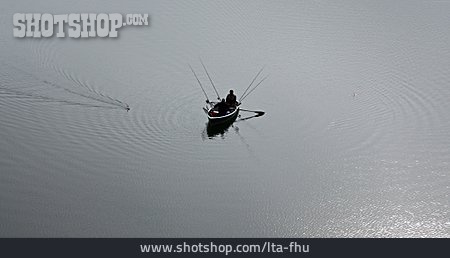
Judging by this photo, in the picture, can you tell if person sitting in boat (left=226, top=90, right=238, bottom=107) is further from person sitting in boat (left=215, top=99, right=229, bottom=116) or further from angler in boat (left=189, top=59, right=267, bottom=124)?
person sitting in boat (left=215, top=99, right=229, bottom=116)

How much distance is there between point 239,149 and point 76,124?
3114 millimetres

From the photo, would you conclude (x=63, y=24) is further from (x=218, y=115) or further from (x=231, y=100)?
(x=218, y=115)

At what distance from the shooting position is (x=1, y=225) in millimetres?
7254

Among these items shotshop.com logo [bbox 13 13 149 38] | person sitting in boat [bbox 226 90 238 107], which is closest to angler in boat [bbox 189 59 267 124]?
person sitting in boat [bbox 226 90 238 107]

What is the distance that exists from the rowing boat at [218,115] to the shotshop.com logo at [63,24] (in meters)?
5.51

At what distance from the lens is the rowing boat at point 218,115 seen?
10.8m

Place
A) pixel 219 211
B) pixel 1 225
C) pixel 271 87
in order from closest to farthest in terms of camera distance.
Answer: pixel 1 225, pixel 219 211, pixel 271 87

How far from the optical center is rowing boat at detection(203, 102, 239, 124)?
1077cm

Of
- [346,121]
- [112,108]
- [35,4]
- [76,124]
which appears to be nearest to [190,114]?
[112,108]

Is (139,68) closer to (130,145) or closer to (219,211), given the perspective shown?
(130,145)

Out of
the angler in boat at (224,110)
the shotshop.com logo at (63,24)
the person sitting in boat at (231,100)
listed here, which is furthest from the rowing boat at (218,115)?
the shotshop.com logo at (63,24)

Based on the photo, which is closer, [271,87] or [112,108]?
[112,108]

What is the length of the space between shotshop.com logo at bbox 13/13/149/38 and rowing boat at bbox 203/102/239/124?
551cm

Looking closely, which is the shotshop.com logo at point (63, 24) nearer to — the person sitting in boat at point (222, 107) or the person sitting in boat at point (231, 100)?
the person sitting in boat at point (231, 100)
